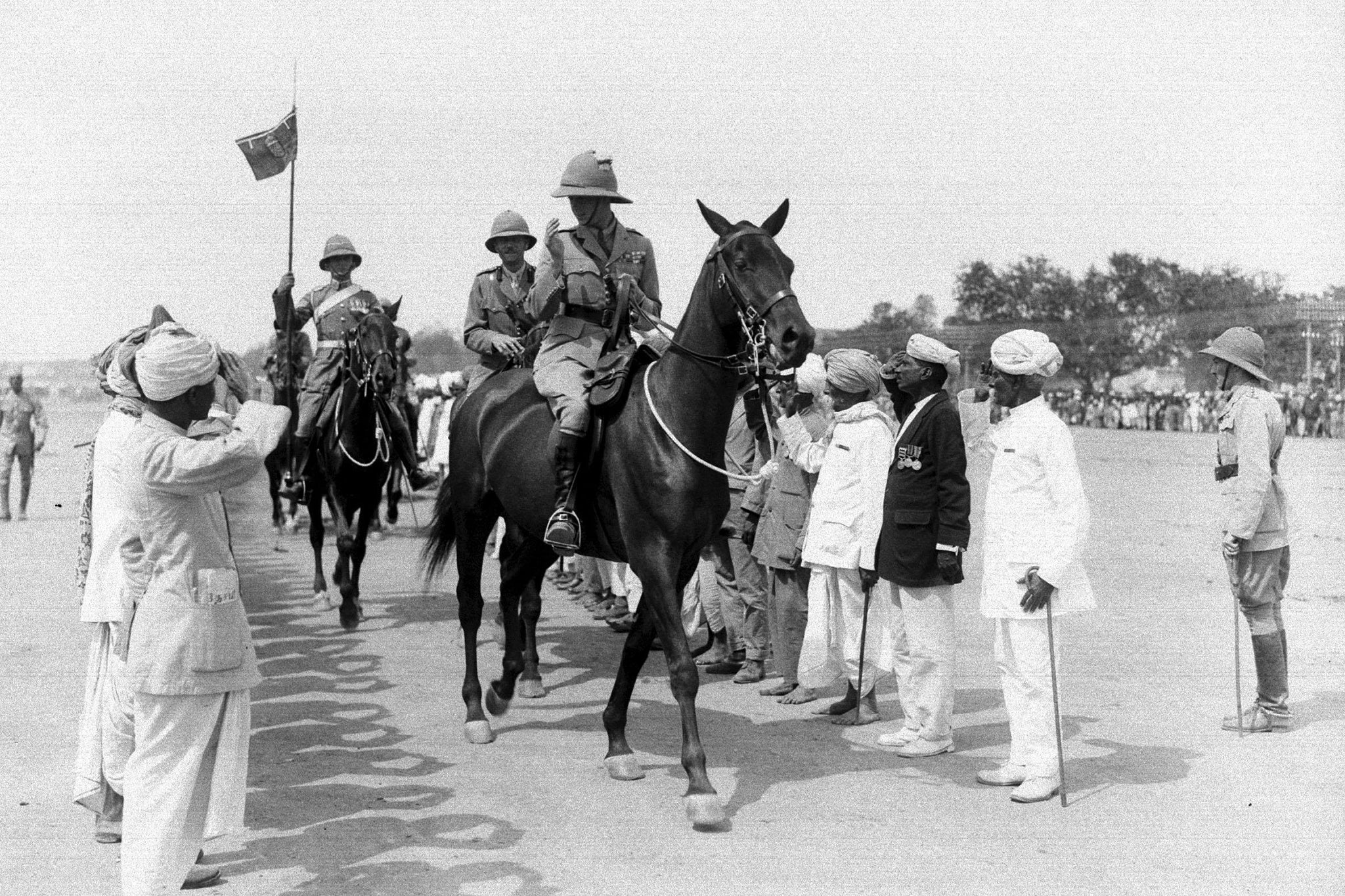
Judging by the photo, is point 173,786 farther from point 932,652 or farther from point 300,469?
point 300,469

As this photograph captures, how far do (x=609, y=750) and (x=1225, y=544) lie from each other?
12.6 ft

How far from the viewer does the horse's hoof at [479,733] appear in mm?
7621

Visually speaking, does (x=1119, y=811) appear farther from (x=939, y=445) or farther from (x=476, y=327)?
(x=476, y=327)

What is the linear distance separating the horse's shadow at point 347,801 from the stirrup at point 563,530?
4.56 ft

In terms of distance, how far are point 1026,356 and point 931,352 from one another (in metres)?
0.91

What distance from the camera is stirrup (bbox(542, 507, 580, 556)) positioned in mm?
7301

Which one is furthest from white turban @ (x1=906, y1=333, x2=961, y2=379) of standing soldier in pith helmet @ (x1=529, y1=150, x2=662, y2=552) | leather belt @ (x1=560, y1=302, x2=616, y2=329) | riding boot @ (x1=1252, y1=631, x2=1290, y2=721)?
riding boot @ (x1=1252, y1=631, x2=1290, y2=721)

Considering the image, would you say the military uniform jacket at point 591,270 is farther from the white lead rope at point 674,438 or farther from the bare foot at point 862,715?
the bare foot at point 862,715

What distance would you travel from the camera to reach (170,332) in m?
4.73

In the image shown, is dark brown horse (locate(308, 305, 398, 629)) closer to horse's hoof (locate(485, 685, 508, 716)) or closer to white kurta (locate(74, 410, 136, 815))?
horse's hoof (locate(485, 685, 508, 716))

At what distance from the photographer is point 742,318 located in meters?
6.61

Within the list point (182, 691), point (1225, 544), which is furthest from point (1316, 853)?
point (182, 691)

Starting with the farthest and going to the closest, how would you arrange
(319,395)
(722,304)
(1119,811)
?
(319,395)
(722,304)
(1119,811)

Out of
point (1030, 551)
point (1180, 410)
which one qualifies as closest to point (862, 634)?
point (1030, 551)
